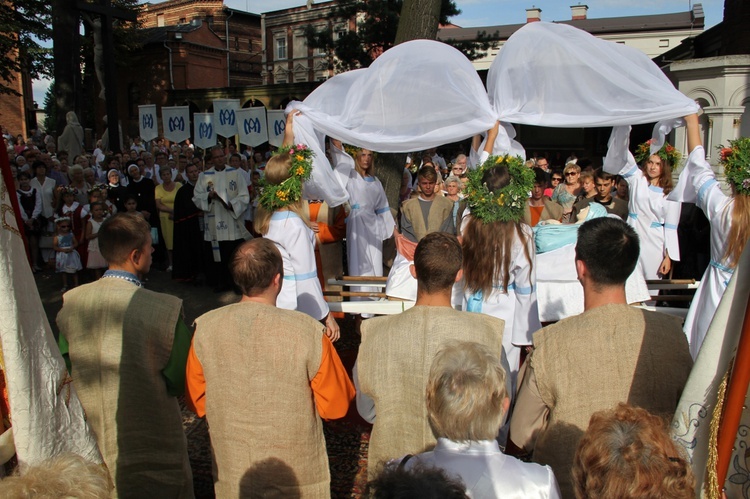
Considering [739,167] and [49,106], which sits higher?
[49,106]

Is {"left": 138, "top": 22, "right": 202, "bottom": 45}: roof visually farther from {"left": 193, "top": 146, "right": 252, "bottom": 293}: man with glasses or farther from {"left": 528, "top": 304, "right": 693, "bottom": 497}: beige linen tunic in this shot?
{"left": 528, "top": 304, "right": 693, "bottom": 497}: beige linen tunic

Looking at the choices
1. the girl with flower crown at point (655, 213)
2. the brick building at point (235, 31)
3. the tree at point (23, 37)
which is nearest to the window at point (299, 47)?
the brick building at point (235, 31)

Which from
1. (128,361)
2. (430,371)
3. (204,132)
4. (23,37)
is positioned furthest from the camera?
(23,37)

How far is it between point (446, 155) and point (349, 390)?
24.1 meters

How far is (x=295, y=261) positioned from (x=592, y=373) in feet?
8.40

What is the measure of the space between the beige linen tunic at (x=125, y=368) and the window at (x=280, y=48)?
54.1 m

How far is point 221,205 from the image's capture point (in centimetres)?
897

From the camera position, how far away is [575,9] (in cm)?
4659

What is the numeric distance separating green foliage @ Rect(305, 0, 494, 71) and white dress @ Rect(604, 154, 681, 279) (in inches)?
722

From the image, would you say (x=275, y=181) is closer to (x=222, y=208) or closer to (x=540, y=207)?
(x=540, y=207)

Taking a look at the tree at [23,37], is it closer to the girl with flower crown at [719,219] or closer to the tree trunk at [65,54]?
the tree trunk at [65,54]

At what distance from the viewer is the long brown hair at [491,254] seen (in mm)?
4082

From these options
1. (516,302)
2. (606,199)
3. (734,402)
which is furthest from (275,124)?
→ (734,402)

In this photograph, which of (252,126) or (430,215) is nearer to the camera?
(430,215)
